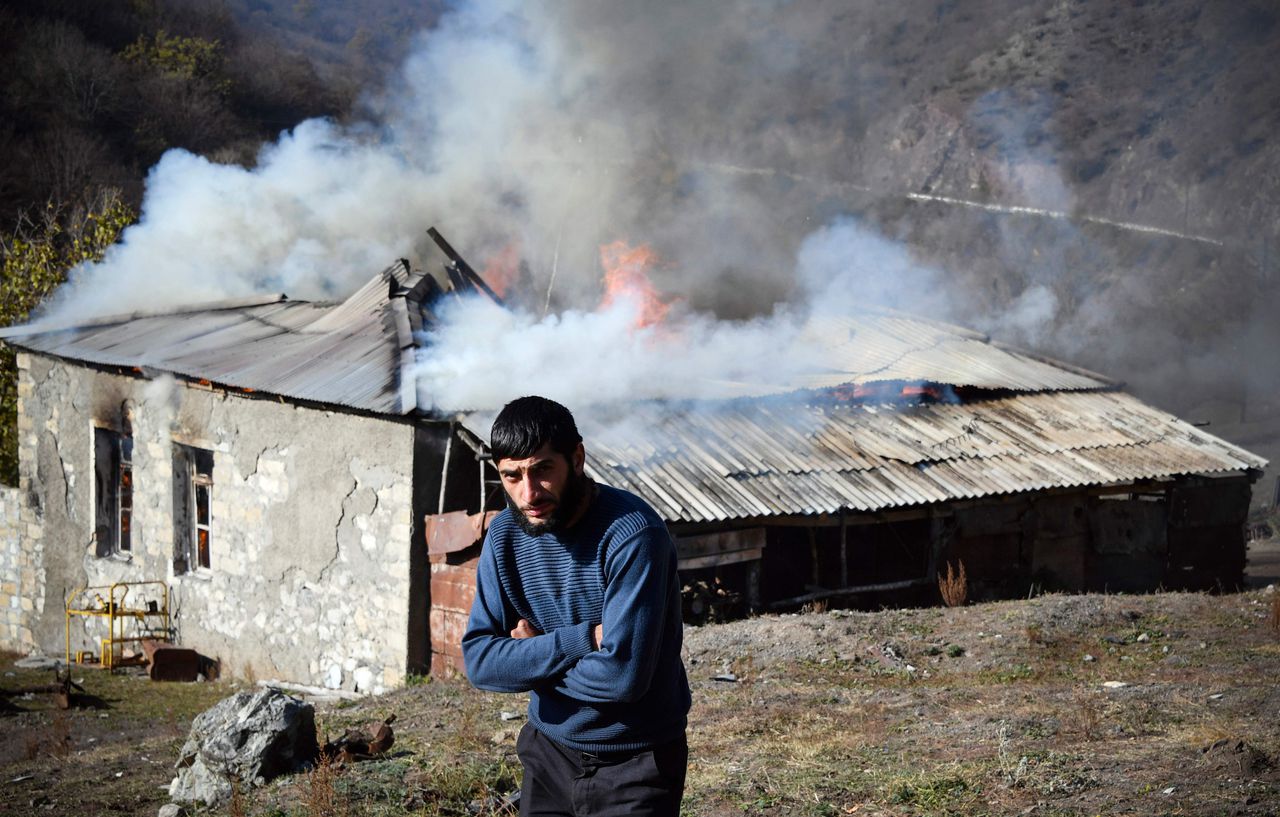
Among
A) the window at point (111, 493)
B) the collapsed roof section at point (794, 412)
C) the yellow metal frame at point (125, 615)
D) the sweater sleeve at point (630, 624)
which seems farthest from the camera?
the window at point (111, 493)

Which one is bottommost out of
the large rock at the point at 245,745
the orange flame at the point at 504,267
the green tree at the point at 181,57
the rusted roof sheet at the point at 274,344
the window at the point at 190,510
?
the large rock at the point at 245,745

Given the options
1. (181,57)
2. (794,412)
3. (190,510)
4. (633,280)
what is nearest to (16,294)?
(190,510)

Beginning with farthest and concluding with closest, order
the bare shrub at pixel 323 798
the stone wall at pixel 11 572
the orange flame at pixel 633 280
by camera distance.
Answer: the orange flame at pixel 633 280
the stone wall at pixel 11 572
the bare shrub at pixel 323 798

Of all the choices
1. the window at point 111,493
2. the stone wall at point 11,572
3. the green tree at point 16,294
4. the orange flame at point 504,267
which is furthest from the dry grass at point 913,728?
the orange flame at point 504,267

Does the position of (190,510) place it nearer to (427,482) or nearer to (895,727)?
(427,482)

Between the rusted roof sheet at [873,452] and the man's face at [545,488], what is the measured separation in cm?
667

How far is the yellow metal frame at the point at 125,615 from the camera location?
12.7 metres

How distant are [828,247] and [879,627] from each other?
42.8 ft

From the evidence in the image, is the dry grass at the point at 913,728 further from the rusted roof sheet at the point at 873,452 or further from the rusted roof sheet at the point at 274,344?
the rusted roof sheet at the point at 274,344

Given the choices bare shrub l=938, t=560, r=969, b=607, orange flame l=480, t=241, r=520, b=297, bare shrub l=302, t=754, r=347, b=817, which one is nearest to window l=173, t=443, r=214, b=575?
bare shrub l=302, t=754, r=347, b=817

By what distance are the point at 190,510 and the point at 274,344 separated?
2.14m

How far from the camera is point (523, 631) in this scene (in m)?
3.05

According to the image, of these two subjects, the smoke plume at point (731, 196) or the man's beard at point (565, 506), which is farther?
the smoke plume at point (731, 196)

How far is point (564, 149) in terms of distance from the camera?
2439cm
